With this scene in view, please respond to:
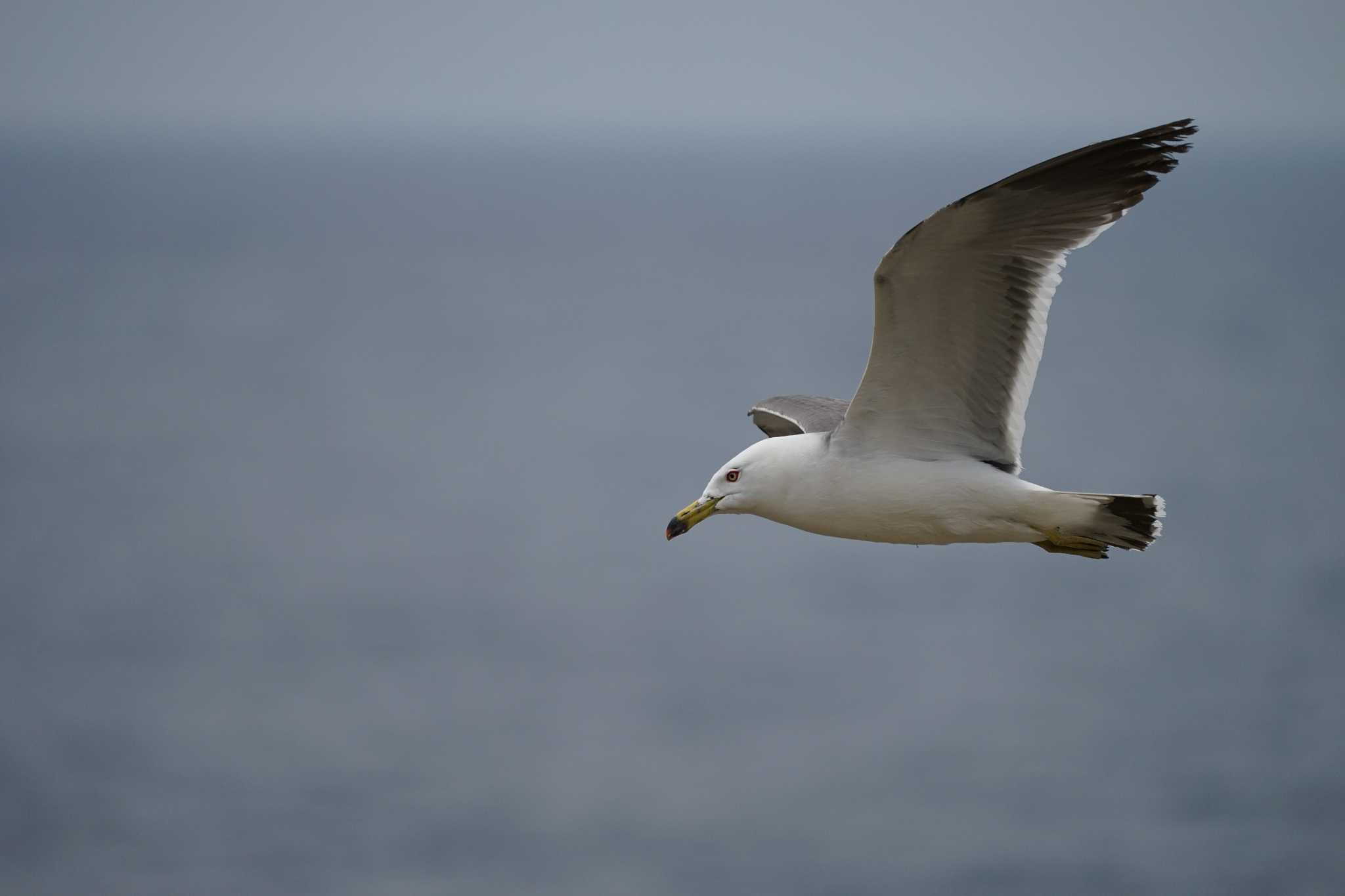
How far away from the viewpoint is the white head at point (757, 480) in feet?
31.9

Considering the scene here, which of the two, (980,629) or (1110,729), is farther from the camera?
(980,629)

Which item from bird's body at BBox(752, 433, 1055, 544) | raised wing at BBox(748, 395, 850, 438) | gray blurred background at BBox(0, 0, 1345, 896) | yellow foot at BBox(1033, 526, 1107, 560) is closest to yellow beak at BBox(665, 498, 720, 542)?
bird's body at BBox(752, 433, 1055, 544)

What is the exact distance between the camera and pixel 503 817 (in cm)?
8825

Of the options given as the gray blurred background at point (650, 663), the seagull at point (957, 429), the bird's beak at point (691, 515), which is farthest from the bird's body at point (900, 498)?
the gray blurred background at point (650, 663)

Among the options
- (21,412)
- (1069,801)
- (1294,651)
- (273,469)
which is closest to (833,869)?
(1069,801)

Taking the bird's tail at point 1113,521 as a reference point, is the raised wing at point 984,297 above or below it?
above

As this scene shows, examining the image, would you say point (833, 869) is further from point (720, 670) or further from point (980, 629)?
point (980, 629)

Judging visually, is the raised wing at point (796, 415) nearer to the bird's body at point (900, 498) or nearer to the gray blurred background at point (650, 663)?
the bird's body at point (900, 498)

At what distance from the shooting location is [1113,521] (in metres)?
9.63

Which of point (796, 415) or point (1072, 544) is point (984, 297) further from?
point (796, 415)

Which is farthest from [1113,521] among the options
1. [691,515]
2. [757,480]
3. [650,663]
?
[650,663]

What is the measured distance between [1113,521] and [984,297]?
5.38ft

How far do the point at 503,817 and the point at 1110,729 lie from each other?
1492 inches

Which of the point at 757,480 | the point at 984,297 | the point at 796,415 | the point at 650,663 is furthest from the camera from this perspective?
the point at 650,663
